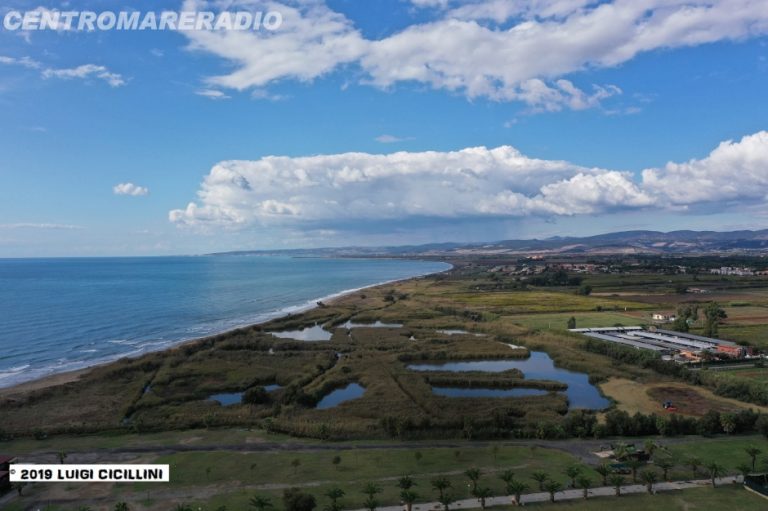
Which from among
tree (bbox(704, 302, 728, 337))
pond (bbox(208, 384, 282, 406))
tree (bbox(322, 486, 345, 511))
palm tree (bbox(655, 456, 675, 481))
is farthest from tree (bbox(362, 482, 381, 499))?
tree (bbox(704, 302, 728, 337))

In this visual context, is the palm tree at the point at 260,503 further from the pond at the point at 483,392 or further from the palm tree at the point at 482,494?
the pond at the point at 483,392

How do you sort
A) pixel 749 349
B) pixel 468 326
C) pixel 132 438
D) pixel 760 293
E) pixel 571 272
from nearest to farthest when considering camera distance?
pixel 132 438
pixel 749 349
pixel 468 326
pixel 760 293
pixel 571 272

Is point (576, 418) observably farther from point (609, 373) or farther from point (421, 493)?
point (609, 373)

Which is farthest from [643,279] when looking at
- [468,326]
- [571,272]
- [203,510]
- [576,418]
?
[203,510]

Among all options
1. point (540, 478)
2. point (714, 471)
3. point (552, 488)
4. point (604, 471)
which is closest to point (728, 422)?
point (714, 471)

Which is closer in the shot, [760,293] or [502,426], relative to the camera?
→ [502,426]

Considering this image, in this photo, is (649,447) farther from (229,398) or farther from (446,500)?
(229,398)

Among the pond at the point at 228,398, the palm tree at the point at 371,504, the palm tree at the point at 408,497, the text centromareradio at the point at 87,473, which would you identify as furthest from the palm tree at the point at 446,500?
the pond at the point at 228,398
